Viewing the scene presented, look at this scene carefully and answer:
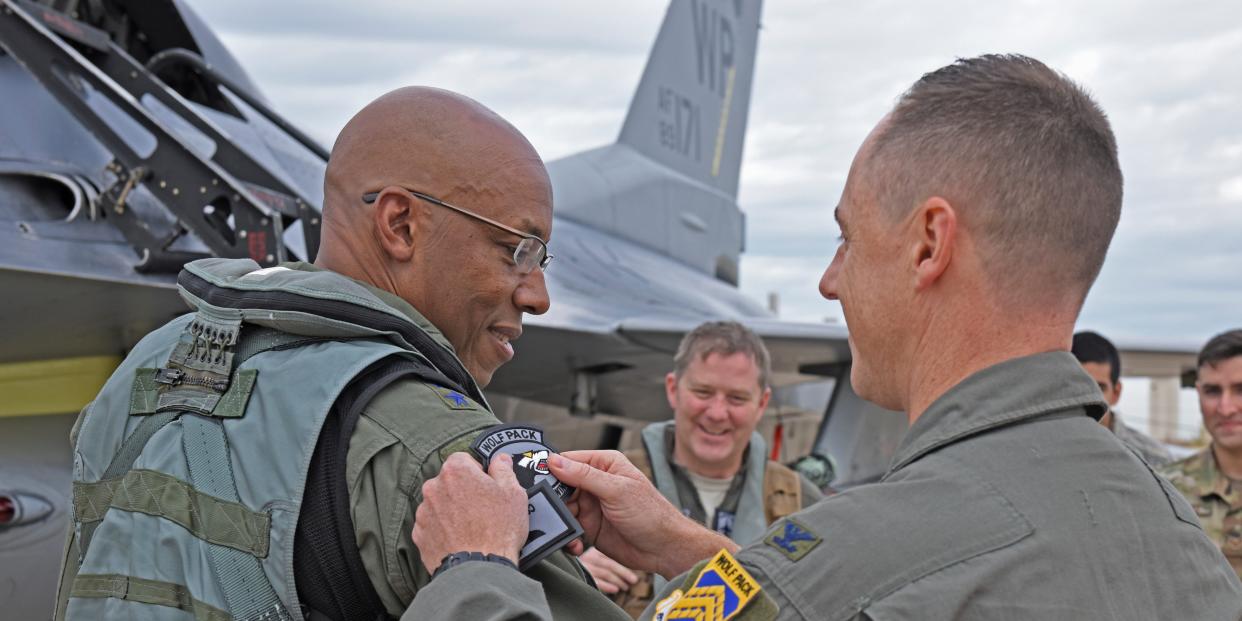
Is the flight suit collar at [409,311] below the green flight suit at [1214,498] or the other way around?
the other way around

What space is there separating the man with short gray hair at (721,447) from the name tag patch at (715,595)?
7.75ft

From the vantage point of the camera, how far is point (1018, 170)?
130cm

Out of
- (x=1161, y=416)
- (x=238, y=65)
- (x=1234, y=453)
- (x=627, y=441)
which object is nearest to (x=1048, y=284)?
(x=1234, y=453)

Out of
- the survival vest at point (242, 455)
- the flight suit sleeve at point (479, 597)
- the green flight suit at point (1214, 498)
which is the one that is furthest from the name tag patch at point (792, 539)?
the green flight suit at point (1214, 498)

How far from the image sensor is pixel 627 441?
8.43 metres

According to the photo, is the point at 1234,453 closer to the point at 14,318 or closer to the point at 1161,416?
the point at 14,318

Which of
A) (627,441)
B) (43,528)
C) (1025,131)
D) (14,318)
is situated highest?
(1025,131)

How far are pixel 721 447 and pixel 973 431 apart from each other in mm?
2484

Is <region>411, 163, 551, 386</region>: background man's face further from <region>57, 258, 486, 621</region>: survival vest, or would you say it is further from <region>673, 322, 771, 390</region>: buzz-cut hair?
<region>673, 322, 771, 390</region>: buzz-cut hair

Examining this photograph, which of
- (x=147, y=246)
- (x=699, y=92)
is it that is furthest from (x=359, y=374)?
(x=699, y=92)

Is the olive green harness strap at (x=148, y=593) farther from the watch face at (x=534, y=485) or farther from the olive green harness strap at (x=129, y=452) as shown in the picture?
the watch face at (x=534, y=485)

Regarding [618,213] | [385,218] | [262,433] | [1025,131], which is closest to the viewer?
[1025,131]

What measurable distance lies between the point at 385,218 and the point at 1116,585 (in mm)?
1156

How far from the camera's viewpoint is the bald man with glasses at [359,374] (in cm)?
140
